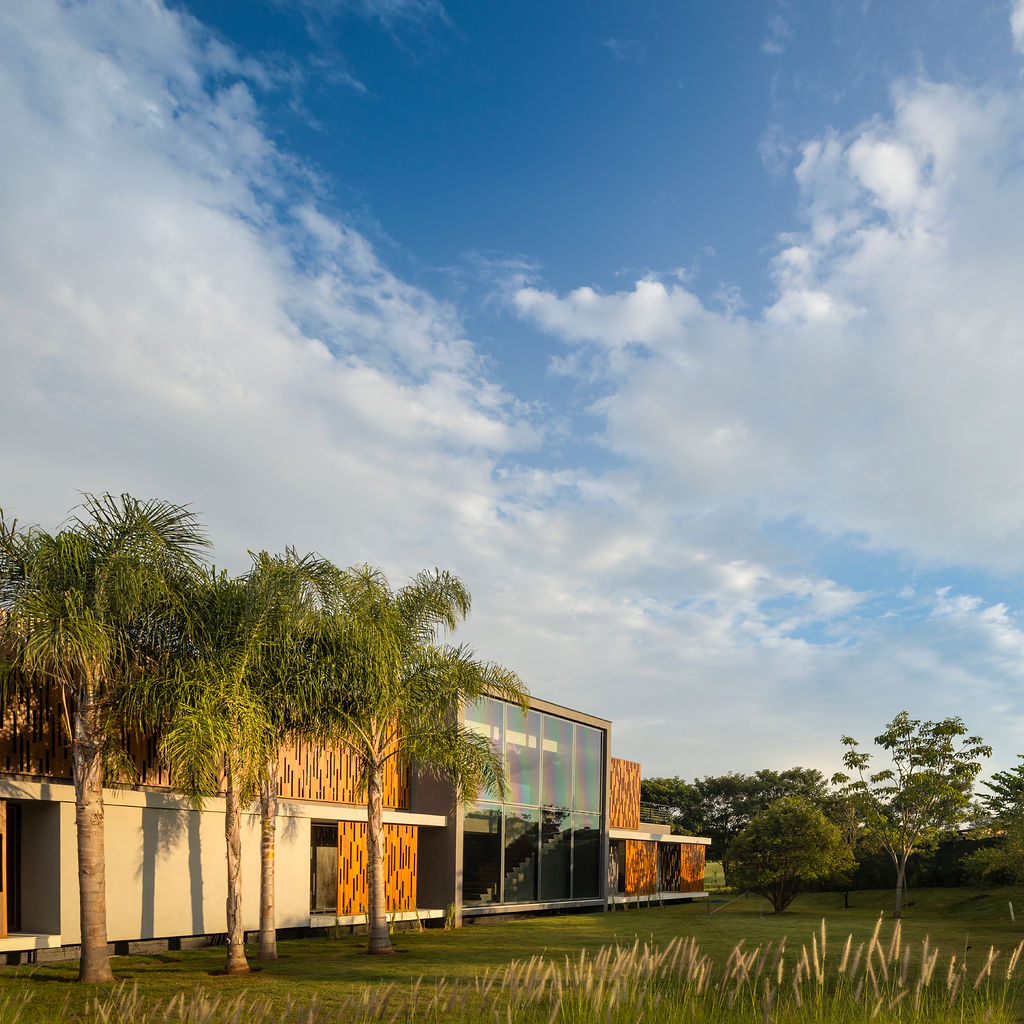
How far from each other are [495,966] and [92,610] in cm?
812

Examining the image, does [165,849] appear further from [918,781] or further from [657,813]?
[657,813]

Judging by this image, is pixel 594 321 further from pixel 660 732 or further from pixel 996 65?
pixel 660 732

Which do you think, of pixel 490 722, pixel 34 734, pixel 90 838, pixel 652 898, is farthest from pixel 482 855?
pixel 652 898

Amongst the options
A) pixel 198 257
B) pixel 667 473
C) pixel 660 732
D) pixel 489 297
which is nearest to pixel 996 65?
pixel 489 297

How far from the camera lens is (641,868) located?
117 feet

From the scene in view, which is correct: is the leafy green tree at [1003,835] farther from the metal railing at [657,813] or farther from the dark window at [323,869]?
the dark window at [323,869]

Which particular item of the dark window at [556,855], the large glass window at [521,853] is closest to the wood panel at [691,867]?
the dark window at [556,855]

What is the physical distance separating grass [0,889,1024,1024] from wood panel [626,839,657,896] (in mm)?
2386

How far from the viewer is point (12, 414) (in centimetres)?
1736

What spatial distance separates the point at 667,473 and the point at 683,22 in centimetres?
996

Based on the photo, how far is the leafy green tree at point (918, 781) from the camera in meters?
31.1

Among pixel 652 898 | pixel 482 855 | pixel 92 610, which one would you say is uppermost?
pixel 92 610

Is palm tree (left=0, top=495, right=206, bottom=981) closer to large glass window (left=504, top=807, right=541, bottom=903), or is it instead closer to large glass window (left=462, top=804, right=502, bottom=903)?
large glass window (left=462, top=804, right=502, bottom=903)

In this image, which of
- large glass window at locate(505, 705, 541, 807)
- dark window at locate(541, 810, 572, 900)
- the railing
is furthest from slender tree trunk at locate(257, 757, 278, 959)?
the railing
